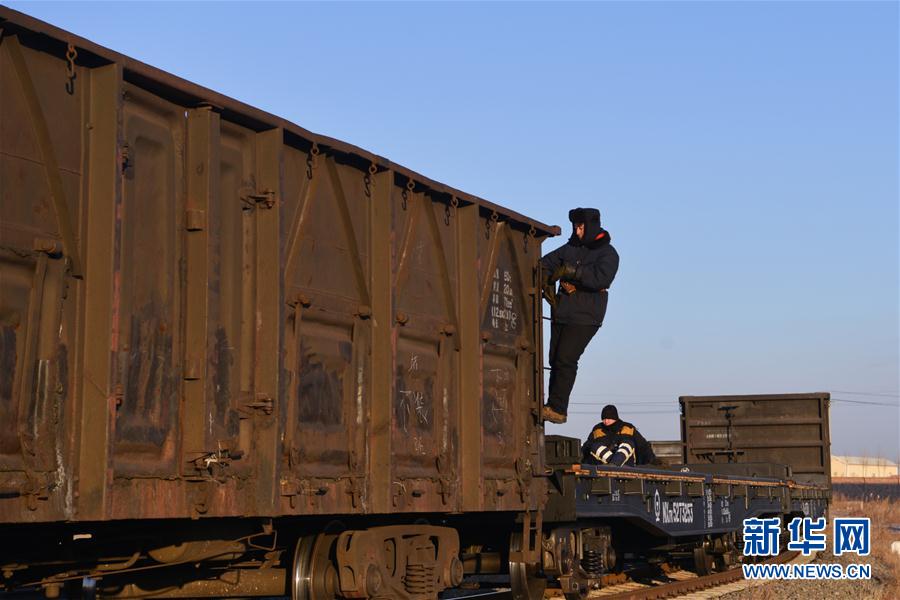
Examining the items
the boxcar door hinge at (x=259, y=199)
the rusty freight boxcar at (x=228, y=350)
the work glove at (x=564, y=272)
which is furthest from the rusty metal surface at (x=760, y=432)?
the boxcar door hinge at (x=259, y=199)

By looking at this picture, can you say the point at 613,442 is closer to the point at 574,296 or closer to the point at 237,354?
the point at 574,296

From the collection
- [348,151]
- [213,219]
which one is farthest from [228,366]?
[348,151]

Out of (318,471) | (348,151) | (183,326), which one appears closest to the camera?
(183,326)

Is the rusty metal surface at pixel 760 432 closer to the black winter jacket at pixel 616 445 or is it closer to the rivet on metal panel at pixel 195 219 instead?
the black winter jacket at pixel 616 445

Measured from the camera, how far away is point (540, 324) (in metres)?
10.8

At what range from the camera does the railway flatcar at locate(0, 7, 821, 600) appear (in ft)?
18.1

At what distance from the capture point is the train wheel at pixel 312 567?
26.7 feet

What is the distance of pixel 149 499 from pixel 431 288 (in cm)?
361

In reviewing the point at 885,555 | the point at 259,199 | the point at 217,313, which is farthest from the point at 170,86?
the point at 885,555

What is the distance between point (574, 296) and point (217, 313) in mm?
5150

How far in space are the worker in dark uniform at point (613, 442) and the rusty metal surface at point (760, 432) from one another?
727cm

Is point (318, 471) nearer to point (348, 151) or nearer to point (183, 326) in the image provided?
point (183, 326)

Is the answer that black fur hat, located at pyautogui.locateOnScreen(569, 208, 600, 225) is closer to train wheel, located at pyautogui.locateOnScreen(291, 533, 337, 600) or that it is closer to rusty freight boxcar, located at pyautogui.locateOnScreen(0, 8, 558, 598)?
rusty freight boxcar, located at pyautogui.locateOnScreen(0, 8, 558, 598)

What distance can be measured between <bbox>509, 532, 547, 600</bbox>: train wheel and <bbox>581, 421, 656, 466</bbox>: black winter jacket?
119 inches
